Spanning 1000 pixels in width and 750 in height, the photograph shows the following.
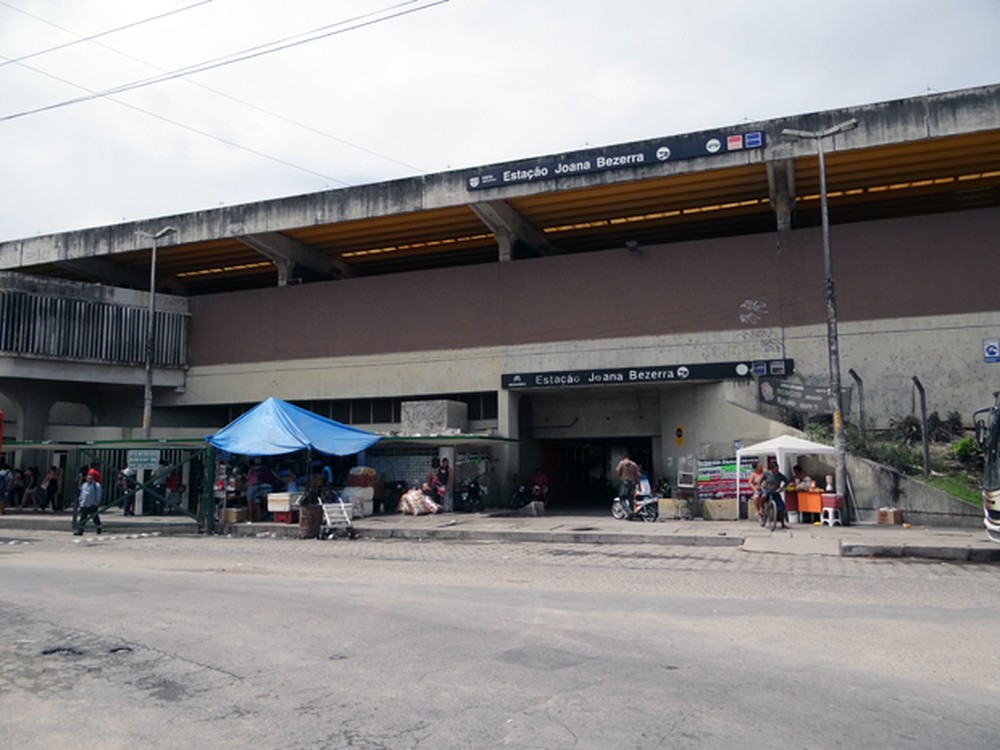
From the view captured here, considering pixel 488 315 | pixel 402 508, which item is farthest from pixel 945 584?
pixel 488 315

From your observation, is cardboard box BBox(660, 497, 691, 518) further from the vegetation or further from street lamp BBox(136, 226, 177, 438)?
street lamp BBox(136, 226, 177, 438)

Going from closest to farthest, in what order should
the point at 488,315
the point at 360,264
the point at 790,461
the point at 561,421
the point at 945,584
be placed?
1. the point at 945,584
2. the point at 790,461
3. the point at 488,315
4. the point at 561,421
5. the point at 360,264

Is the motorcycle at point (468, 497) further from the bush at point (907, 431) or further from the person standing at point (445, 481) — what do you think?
the bush at point (907, 431)

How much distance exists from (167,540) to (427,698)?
A: 15893 millimetres

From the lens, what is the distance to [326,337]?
30859 millimetres

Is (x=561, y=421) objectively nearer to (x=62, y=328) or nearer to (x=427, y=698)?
(x=62, y=328)

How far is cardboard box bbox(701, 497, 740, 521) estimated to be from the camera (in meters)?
22.0

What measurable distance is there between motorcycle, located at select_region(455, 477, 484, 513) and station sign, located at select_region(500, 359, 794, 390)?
3889mm

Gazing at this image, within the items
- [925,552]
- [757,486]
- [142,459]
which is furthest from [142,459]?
[925,552]

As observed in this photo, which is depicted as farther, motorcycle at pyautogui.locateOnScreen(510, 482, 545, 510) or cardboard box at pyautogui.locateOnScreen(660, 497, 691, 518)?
motorcycle at pyautogui.locateOnScreen(510, 482, 545, 510)

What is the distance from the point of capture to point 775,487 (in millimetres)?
18906

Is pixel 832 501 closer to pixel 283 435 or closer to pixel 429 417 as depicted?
pixel 429 417

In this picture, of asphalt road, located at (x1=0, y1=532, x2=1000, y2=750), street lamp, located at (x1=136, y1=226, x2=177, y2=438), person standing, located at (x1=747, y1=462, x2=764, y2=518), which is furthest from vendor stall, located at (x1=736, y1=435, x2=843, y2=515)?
street lamp, located at (x1=136, y1=226, x2=177, y2=438)

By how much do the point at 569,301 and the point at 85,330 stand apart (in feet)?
58.0
